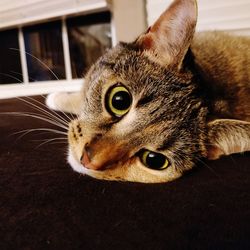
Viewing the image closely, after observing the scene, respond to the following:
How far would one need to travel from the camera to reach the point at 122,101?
0.92 m

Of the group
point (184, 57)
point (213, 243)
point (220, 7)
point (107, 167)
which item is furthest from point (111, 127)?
point (220, 7)

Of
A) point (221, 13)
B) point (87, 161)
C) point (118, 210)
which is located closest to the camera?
point (118, 210)

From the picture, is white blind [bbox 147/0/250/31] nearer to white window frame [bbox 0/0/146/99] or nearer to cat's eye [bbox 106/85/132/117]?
white window frame [bbox 0/0/146/99]

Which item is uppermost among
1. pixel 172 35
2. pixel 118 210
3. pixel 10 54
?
pixel 10 54

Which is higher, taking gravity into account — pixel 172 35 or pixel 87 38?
pixel 87 38

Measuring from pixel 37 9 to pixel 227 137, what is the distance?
2.11m

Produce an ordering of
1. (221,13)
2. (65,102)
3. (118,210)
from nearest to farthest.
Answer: (118,210)
(65,102)
(221,13)

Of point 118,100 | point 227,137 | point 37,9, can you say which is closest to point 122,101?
point 118,100

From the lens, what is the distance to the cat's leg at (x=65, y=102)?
1433mm

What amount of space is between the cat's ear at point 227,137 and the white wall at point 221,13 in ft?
4.61

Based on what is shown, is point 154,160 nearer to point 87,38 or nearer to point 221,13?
point 221,13

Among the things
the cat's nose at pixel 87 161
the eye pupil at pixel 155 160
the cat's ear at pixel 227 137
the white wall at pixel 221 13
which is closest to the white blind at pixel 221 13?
the white wall at pixel 221 13

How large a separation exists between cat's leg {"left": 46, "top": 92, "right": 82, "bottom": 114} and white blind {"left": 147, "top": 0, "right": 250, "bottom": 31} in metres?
1.05

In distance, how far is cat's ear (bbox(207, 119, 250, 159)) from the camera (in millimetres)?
875
